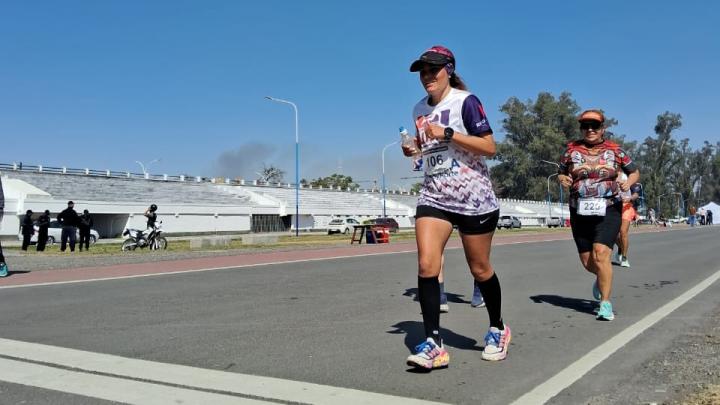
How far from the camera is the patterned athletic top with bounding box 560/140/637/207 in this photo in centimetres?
627

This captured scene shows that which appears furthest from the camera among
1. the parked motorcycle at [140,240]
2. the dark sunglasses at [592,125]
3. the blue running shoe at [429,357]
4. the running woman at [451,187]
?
the parked motorcycle at [140,240]

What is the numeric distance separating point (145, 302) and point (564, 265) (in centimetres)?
859

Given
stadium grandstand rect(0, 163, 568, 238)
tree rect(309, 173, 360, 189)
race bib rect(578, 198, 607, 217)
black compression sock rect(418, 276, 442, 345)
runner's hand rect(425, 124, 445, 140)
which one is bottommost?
black compression sock rect(418, 276, 442, 345)

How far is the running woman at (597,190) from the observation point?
6258 mm

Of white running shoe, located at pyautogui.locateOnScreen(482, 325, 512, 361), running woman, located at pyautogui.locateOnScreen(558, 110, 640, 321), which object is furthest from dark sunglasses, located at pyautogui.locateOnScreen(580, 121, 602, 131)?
white running shoe, located at pyautogui.locateOnScreen(482, 325, 512, 361)

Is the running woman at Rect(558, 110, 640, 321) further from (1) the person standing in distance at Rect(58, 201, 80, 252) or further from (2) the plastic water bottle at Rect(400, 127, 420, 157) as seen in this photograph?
(1) the person standing in distance at Rect(58, 201, 80, 252)

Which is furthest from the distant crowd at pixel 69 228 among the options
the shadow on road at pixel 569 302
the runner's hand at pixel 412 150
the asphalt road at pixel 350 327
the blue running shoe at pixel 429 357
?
the blue running shoe at pixel 429 357

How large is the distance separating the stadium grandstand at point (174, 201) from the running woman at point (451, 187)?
4184 centimetres

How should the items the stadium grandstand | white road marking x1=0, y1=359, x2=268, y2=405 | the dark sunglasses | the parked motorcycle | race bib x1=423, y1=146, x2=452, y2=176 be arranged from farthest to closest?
the stadium grandstand
the parked motorcycle
the dark sunglasses
race bib x1=423, y1=146, x2=452, y2=176
white road marking x1=0, y1=359, x2=268, y2=405

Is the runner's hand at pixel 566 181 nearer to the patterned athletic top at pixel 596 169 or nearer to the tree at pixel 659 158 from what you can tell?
the patterned athletic top at pixel 596 169

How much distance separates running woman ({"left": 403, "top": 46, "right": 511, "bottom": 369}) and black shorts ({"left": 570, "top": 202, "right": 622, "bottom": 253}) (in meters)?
2.35

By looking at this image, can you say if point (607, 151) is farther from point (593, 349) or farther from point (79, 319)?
point (79, 319)

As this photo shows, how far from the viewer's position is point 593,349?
472 centimetres

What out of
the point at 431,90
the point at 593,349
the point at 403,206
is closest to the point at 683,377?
the point at 593,349
